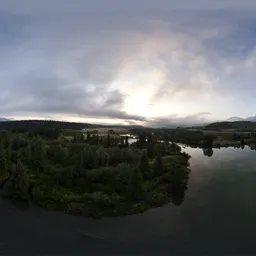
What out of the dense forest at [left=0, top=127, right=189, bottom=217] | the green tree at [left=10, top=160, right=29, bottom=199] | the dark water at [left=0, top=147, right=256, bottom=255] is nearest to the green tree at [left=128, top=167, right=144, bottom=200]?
the dense forest at [left=0, top=127, right=189, bottom=217]

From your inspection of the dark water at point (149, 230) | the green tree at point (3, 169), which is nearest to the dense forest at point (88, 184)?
the green tree at point (3, 169)

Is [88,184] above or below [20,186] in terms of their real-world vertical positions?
below

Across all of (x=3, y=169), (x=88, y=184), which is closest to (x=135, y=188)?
(x=88, y=184)

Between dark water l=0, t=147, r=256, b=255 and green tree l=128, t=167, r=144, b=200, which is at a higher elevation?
green tree l=128, t=167, r=144, b=200

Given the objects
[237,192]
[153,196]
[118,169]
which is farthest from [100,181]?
[237,192]

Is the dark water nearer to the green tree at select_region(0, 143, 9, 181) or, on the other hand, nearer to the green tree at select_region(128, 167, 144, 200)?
the green tree at select_region(128, 167, 144, 200)

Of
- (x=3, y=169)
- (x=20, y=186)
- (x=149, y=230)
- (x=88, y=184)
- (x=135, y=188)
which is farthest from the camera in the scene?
(x=3, y=169)

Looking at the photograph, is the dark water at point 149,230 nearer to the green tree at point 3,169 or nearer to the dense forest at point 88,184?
the dense forest at point 88,184

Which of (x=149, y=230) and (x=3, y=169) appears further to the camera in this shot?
(x=3, y=169)

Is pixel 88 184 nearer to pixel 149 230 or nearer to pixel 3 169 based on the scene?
pixel 3 169
